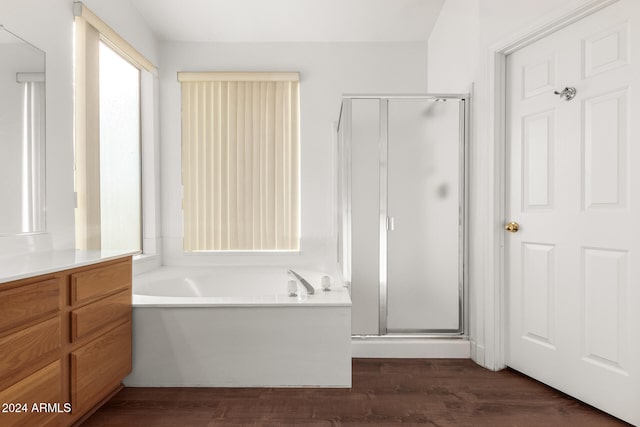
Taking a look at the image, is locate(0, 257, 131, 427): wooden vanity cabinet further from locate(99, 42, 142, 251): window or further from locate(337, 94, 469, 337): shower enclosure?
locate(337, 94, 469, 337): shower enclosure

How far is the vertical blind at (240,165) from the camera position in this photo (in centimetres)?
369

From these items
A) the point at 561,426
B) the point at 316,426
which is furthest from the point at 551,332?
the point at 316,426

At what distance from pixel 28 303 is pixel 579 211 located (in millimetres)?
2486

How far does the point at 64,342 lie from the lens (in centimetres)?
Answer: 164

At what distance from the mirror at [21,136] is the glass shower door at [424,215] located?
6.69 ft

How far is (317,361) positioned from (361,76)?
262 cm

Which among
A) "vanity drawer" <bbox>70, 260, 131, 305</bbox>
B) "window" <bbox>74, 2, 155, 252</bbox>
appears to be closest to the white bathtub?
"vanity drawer" <bbox>70, 260, 131, 305</bbox>

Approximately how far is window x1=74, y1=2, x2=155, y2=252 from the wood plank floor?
1.15 metres

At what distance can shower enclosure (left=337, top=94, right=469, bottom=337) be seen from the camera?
2719 mm

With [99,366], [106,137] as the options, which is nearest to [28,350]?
[99,366]

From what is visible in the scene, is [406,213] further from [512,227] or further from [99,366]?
[99,366]

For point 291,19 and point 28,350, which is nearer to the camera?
point 28,350

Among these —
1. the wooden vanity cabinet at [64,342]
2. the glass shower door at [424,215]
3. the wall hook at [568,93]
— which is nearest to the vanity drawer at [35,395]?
the wooden vanity cabinet at [64,342]

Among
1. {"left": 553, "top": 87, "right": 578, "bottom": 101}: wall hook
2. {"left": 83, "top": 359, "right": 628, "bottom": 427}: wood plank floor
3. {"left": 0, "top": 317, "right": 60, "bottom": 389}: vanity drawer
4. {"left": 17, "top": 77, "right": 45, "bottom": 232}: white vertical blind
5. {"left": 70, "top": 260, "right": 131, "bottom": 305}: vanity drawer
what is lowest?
{"left": 83, "top": 359, "right": 628, "bottom": 427}: wood plank floor
